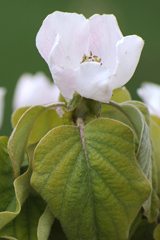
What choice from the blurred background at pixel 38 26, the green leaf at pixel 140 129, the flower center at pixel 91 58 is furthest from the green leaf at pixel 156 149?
the blurred background at pixel 38 26

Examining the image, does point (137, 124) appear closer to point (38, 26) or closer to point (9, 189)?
point (9, 189)

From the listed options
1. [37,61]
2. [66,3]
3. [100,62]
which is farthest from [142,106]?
[66,3]

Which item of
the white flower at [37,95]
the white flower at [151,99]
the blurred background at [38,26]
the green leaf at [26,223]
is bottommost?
the blurred background at [38,26]

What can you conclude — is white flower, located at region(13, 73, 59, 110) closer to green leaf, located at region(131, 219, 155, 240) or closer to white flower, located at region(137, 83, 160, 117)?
white flower, located at region(137, 83, 160, 117)

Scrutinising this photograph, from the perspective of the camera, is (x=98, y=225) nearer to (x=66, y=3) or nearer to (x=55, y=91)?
(x=55, y=91)

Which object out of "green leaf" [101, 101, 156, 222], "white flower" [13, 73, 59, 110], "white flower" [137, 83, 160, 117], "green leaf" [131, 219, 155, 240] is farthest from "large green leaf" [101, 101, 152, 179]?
"white flower" [13, 73, 59, 110]

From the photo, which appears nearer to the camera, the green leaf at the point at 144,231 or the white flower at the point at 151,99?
the green leaf at the point at 144,231

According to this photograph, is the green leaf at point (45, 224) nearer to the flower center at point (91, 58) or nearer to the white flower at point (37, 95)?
the flower center at point (91, 58)
